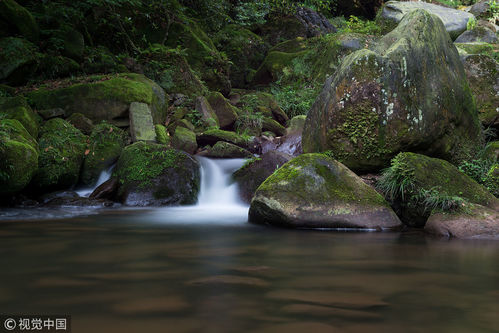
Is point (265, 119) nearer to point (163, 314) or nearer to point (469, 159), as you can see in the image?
point (469, 159)

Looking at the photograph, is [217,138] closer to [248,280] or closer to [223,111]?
[223,111]

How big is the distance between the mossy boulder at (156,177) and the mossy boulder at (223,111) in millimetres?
4206

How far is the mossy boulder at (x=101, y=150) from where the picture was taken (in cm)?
838

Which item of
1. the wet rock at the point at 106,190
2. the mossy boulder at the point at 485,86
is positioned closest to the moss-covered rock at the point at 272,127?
the mossy boulder at the point at 485,86

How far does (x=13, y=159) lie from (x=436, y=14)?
612 inches

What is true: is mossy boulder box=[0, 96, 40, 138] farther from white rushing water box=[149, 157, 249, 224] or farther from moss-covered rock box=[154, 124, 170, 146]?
white rushing water box=[149, 157, 249, 224]

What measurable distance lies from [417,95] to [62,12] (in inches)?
351

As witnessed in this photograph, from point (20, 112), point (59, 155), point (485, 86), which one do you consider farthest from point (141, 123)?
point (485, 86)

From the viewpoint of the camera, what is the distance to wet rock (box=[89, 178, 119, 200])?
25.5ft

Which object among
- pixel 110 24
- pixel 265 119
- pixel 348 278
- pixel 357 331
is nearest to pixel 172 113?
pixel 265 119

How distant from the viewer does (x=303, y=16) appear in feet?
67.7

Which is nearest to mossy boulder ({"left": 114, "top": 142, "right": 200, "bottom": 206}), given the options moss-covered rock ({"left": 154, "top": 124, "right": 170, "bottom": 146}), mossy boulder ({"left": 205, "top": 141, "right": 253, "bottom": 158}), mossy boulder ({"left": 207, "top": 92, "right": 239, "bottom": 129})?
mossy boulder ({"left": 205, "top": 141, "right": 253, "bottom": 158})

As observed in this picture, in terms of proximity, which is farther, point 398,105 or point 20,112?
point 20,112

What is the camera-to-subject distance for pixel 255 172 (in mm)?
7891
